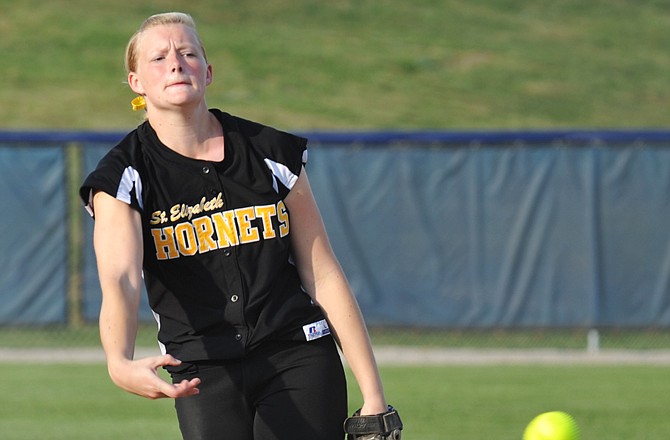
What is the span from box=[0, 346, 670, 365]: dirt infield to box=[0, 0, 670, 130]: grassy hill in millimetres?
9544

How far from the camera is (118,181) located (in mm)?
3783

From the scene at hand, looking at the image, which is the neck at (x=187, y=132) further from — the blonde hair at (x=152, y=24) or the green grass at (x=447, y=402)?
the green grass at (x=447, y=402)

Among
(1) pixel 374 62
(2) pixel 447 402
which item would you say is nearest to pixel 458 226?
(2) pixel 447 402

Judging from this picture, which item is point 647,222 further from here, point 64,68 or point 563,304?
point 64,68

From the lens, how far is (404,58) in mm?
27969

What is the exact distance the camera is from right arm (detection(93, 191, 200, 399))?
3.62m

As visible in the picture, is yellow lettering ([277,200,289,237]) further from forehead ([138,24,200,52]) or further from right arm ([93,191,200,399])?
forehead ([138,24,200,52])

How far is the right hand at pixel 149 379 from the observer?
3.31m

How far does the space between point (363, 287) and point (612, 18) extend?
2078 cm

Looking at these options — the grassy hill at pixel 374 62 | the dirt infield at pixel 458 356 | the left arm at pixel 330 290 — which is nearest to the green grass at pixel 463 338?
the dirt infield at pixel 458 356

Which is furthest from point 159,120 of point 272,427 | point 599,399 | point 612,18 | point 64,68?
point 612,18

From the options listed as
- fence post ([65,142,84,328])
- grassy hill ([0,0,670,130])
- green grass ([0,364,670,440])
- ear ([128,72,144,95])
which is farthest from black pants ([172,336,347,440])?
grassy hill ([0,0,670,130])

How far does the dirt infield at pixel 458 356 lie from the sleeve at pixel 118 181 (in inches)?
340

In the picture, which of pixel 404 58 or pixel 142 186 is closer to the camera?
pixel 142 186
